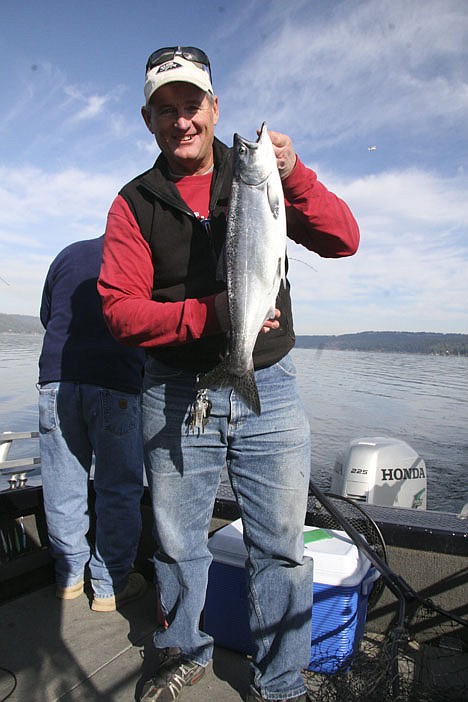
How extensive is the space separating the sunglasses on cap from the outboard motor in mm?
4278

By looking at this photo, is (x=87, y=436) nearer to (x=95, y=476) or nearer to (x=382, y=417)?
(x=95, y=476)

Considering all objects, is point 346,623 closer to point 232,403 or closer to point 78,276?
point 232,403

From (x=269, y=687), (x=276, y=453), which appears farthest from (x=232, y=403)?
(x=269, y=687)

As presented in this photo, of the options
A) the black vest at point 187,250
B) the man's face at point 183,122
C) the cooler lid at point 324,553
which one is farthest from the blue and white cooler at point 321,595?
the man's face at point 183,122

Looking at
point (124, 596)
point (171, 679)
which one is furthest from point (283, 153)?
point (124, 596)

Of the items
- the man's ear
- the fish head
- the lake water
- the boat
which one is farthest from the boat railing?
the lake water

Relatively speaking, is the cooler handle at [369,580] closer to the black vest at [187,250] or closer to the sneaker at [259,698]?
the sneaker at [259,698]

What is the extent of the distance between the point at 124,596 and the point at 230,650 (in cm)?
86

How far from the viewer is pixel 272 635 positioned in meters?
2.30

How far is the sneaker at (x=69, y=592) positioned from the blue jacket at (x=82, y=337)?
133cm

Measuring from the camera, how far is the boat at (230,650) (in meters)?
2.47

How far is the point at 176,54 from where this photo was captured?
7.43ft

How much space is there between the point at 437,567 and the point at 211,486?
1.41m

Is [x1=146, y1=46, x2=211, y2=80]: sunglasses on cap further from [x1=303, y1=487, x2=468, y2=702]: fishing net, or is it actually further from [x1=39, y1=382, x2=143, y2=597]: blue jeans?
[x1=303, y1=487, x2=468, y2=702]: fishing net
